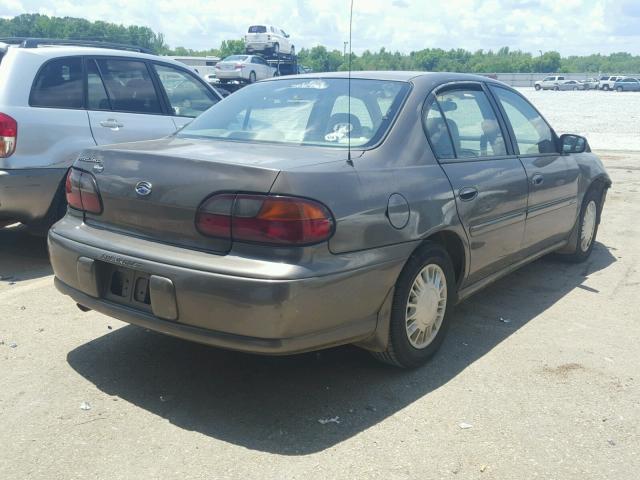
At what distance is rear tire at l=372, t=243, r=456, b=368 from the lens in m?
3.51

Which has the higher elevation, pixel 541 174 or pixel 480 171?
pixel 480 171

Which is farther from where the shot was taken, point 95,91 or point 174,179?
point 95,91

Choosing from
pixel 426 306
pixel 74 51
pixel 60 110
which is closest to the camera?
pixel 426 306

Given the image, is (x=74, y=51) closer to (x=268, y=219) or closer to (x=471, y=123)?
(x=471, y=123)

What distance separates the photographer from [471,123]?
446 centimetres

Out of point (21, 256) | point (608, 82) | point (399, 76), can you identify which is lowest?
point (608, 82)

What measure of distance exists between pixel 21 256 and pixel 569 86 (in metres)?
73.3

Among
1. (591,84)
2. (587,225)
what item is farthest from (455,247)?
(591,84)

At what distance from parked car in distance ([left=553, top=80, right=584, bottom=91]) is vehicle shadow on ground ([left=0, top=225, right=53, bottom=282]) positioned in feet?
236

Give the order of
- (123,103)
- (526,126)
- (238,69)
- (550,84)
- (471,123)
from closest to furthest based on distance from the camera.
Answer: (471,123) → (526,126) → (123,103) → (238,69) → (550,84)

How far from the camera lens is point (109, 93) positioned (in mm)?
6203

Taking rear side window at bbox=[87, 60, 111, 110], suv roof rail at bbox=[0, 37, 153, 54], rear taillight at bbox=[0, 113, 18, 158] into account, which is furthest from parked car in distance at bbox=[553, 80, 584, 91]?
rear taillight at bbox=[0, 113, 18, 158]

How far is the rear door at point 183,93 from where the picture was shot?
22.2 ft

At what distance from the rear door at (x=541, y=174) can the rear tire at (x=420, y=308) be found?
119 cm
